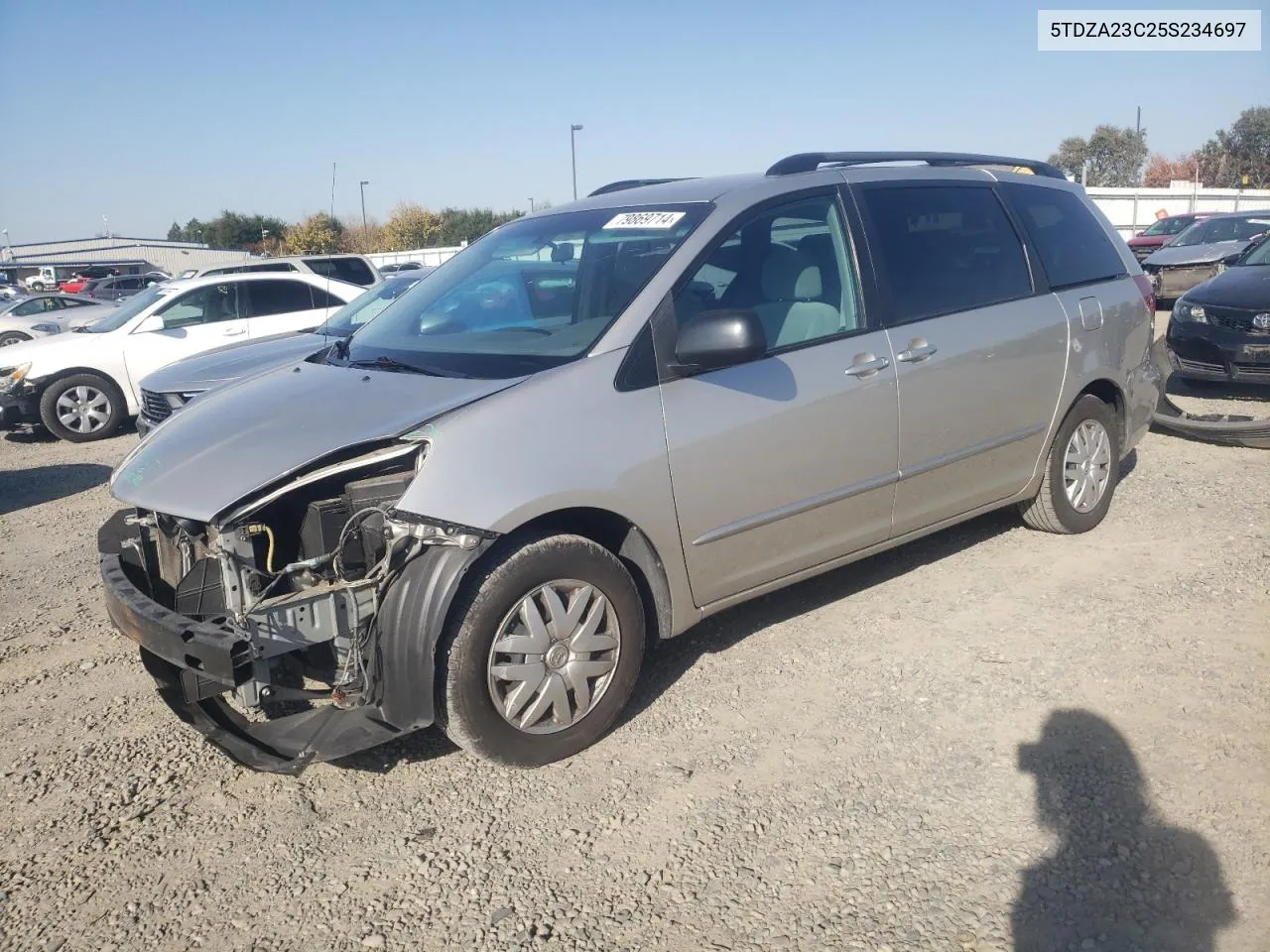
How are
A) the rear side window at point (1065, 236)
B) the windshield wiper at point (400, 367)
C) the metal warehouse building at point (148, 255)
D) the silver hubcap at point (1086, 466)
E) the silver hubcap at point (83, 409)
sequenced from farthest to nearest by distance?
the metal warehouse building at point (148, 255), the silver hubcap at point (83, 409), the silver hubcap at point (1086, 466), the rear side window at point (1065, 236), the windshield wiper at point (400, 367)

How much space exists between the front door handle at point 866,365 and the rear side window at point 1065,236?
149cm

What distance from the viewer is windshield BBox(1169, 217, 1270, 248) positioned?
17.7 meters

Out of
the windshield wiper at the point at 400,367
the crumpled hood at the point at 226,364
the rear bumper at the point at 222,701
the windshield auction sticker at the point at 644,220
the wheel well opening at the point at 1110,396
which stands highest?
the windshield auction sticker at the point at 644,220

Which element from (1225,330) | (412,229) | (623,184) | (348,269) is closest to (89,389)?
(348,269)

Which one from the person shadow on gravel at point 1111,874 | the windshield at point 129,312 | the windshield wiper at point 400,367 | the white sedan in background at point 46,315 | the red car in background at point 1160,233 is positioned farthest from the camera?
the red car in background at point 1160,233

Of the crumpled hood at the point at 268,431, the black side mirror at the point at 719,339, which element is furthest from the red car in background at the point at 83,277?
the black side mirror at the point at 719,339

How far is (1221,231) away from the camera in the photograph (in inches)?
714

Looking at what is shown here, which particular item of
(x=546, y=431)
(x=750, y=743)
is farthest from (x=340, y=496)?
(x=750, y=743)

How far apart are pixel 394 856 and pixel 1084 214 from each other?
4.82 meters

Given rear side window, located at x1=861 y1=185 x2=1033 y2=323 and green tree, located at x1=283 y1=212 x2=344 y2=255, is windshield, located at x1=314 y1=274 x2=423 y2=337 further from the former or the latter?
green tree, located at x1=283 y1=212 x2=344 y2=255

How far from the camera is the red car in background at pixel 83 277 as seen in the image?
36.7m

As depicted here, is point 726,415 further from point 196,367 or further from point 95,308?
point 95,308

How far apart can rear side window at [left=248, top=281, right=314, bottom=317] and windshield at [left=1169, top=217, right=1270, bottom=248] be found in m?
15.0

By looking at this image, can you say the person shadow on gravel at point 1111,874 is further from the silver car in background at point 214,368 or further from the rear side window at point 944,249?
the silver car in background at point 214,368
